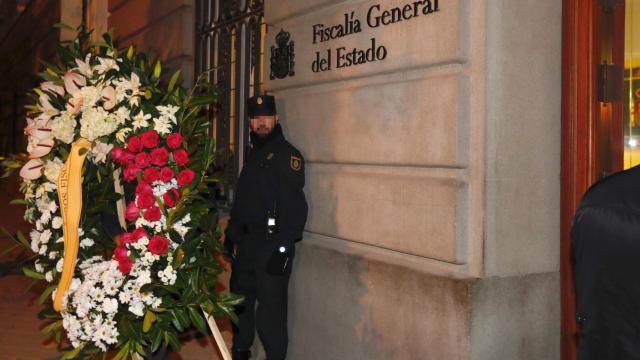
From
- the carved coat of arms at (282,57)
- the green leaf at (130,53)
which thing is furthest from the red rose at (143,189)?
the carved coat of arms at (282,57)

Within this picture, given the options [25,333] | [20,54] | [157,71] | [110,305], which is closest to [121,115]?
[157,71]

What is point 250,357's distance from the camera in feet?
20.0

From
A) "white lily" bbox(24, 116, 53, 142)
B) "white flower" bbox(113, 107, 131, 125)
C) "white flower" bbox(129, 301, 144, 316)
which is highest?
"white flower" bbox(113, 107, 131, 125)

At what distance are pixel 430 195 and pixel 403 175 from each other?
13.2 inches

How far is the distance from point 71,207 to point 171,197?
54 centimetres

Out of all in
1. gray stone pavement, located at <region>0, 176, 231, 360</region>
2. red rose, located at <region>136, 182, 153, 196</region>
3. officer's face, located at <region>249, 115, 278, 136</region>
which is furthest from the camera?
gray stone pavement, located at <region>0, 176, 231, 360</region>

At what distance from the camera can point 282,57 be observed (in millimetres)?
6219

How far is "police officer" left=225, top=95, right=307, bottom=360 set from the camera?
17.4 ft

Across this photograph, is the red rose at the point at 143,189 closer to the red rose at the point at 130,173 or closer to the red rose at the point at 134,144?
the red rose at the point at 130,173

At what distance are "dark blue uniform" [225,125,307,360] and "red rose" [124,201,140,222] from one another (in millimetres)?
1613

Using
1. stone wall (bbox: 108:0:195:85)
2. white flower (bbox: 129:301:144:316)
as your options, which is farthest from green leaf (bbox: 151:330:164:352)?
stone wall (bbox: 108:0:195:85)

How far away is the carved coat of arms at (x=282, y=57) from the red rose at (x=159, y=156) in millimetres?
2411

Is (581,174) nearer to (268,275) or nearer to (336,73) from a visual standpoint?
(336,73)

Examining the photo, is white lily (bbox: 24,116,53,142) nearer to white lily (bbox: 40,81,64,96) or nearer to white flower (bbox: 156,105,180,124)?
white lily (bbox: 40,81,64,96)
